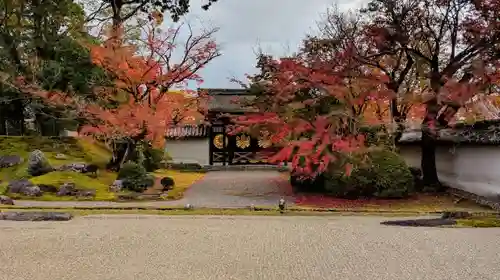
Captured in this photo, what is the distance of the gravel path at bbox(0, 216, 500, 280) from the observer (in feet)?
20.2

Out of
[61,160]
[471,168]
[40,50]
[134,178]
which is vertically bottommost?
[134,178]

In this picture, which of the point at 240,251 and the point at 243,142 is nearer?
the point at 240,251

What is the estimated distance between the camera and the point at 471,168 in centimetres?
1462

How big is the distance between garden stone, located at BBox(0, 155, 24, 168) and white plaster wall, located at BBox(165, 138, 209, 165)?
31.0 feet

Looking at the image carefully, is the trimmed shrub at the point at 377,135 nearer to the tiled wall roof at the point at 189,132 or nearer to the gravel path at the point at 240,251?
the gravel path at the point at 240,251

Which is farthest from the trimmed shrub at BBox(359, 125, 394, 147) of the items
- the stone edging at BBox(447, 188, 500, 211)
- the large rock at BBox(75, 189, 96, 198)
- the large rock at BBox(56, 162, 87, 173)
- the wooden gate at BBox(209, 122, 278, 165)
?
the wooden gate at BBox(209, 122, 278, 165)

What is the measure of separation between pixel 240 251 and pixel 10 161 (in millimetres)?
14671

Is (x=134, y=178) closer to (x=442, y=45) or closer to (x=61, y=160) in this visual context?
(x=61, y=160)

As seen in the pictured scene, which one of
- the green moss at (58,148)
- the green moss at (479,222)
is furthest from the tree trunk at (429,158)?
the green moss at (58,148)

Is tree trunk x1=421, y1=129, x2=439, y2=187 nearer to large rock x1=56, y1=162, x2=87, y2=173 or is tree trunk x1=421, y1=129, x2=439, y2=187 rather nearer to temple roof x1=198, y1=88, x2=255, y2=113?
temple roof x1=198, y1=88, x2=255, y2=113

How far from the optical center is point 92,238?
808cm

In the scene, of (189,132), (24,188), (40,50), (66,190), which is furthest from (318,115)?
(40,50)

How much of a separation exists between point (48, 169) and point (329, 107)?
9185mm

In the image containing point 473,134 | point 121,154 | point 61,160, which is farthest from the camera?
point 121,154
